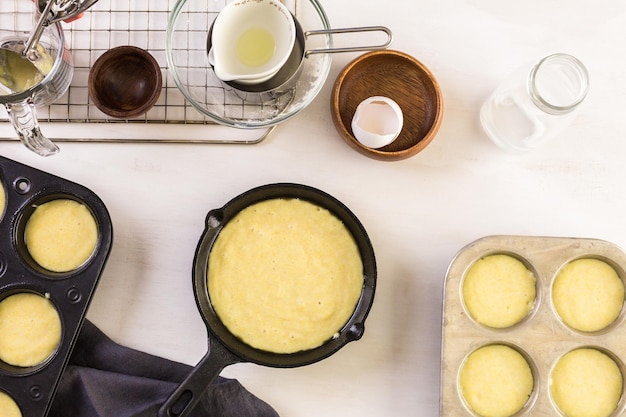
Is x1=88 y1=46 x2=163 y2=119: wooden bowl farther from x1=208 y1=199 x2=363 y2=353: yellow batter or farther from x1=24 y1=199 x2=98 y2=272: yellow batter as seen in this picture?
x1=208 y1=199 x2=363 y2=353: yellow batter

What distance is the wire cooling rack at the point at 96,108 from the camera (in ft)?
5.33

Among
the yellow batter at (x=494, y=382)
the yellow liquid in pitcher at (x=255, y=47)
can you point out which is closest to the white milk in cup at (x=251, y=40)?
the yellow liquid in pitcher at (x=255, y=47)

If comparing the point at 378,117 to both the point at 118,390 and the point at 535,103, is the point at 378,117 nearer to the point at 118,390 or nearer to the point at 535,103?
the point at 535,103

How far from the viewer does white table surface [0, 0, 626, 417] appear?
1.61 m

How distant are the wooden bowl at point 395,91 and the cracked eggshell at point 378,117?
3cm

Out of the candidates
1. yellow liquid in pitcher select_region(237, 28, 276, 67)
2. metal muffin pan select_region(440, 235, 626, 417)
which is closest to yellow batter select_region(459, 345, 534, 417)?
metal muffin pan select_region(440, 235, 626, 417)

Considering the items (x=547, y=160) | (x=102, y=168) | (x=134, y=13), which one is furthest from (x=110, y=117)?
(x=547, y=160)

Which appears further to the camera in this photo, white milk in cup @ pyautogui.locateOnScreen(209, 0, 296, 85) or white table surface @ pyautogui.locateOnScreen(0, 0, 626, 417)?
white table surface @ pyautogui.locateOnScreen(0, 0, 626, 417)

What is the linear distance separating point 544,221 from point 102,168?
44.4 inches

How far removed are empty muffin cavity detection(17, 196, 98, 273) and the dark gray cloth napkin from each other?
18 cm

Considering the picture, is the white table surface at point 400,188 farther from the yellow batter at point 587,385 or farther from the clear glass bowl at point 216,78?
the yellow batter at point 587,385

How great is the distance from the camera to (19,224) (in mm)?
1515

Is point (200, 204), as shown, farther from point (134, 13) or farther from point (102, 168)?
point (134, 13)

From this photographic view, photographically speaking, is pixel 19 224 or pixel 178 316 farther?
pixel 178 316
